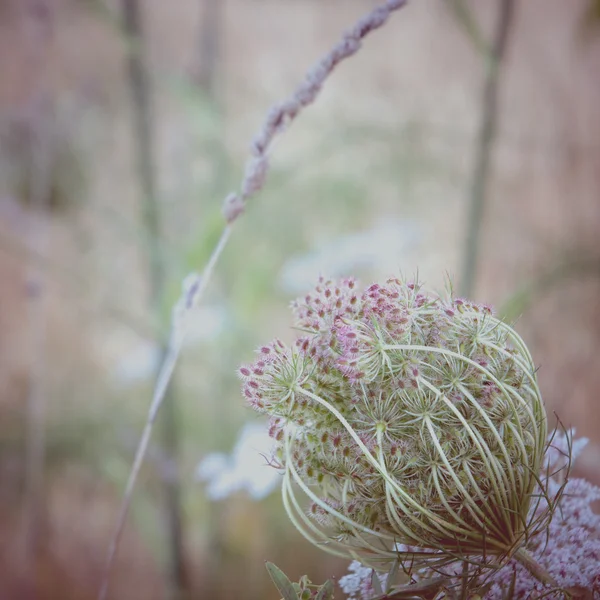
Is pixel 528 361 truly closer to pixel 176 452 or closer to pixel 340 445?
pixel 340 445

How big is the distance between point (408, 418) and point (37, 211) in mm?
569

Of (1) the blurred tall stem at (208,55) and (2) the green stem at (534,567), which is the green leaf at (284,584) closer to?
(2) the green stem at (534,567)

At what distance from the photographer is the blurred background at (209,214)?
2.04 feet

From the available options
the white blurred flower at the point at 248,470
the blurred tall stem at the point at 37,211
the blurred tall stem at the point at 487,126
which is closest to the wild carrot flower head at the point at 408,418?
the white blurred flower at the point at 248,470

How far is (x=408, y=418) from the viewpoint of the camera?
0.64 ft

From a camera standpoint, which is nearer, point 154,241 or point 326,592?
point 326,592

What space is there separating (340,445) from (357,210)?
70cm

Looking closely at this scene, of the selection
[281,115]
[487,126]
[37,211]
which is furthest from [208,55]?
[281,115]

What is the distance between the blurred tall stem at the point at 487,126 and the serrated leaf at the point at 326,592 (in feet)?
0.99

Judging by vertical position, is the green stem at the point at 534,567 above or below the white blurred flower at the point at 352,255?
below

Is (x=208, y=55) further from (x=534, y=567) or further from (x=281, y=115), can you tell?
(x=534, y=567)

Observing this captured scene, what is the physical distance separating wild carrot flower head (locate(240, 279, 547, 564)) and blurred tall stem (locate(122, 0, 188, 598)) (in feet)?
1.02

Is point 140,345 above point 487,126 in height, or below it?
above

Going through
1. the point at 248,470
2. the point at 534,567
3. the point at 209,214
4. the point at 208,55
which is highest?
the point at 208,55
